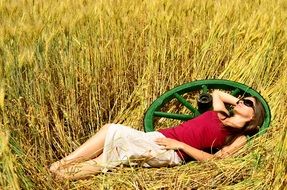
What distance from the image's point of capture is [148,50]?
336 cm

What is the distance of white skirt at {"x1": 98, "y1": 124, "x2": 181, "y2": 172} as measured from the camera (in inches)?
107

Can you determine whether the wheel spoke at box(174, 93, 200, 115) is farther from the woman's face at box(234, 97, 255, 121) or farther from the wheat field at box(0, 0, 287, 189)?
the woman's face at box(234, 97, 255, 121)

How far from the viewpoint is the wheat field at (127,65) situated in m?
2.53

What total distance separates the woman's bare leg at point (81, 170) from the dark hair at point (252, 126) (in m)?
0.72

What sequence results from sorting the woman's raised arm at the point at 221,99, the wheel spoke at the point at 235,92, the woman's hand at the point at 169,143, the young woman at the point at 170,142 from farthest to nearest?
the wheel spoke at the point at 235,92, the woman's raised arm at the point at 221,99, the woman's hand at the point at 169,143, the young woman at the point at 170,142

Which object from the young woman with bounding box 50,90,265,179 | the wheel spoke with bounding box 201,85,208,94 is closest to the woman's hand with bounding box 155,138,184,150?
the young woman with bounding box 50,90,265,179

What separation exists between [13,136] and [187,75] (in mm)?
1369

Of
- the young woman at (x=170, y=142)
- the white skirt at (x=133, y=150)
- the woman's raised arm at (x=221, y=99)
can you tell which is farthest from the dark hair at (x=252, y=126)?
the white skirt at (x=133, y=150)

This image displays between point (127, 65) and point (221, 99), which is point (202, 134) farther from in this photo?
point (127, 65)

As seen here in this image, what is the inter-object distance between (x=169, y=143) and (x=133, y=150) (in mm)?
193

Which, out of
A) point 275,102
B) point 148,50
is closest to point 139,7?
point 148,50

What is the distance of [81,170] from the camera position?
255cm

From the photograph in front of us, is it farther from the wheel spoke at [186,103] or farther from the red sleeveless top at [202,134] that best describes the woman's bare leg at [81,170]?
the wheel spoke at [186,103]

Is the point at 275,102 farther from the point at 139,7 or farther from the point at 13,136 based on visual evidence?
the point at 13,136
